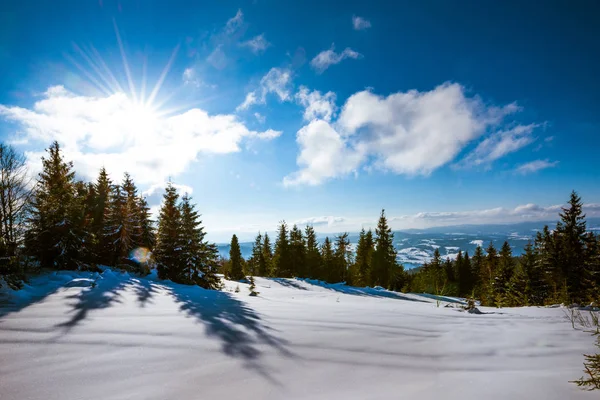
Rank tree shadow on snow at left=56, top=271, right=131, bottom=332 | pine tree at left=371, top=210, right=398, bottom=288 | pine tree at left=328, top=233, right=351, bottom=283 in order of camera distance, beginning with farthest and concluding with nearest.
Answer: pine tree at left=328, top=233, right=351, bottom=283, pine tree at left=371, top=210, right=398, bottom=288, tree shadow on snow at left=56, top=271, right=131, bottom=332

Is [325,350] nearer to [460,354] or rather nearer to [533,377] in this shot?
[460,354]

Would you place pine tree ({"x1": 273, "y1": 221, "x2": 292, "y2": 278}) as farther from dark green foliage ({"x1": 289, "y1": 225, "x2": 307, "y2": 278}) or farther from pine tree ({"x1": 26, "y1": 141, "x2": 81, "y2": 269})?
pine tree ({"x1": 26, "y1": 141, "x2": 81, "y2": 269})

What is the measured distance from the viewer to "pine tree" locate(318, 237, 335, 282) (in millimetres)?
45431

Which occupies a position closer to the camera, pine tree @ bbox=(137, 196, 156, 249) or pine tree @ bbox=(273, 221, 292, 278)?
pine tree @ bbox=(137, 196, 156, 249)

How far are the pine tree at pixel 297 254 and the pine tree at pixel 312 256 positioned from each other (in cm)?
113

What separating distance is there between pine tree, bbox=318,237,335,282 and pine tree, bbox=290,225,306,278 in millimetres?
5031

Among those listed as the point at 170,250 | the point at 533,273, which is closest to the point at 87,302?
the point at 170,250

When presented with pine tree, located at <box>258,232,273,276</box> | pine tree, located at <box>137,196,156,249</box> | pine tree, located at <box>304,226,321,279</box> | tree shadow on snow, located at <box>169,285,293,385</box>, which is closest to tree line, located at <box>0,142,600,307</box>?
pine tree, located at <box>137,196,156,249</box>

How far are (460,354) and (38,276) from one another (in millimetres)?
10756

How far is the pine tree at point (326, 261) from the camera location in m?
45.4

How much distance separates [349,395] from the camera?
80.6 inches

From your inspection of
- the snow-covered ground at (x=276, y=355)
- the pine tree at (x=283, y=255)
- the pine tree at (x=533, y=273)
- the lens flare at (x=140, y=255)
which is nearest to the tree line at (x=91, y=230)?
the lens flare at (x=140, y=255)

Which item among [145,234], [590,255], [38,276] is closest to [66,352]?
[38,276]

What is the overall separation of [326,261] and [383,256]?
43.5 ft
